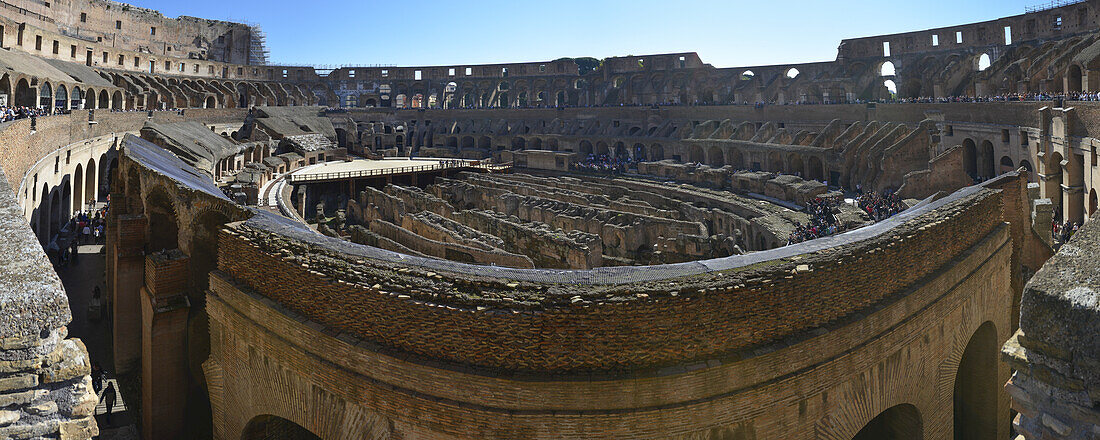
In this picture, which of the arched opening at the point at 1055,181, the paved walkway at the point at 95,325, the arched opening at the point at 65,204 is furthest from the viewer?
the arched opening at the point at 1055,181

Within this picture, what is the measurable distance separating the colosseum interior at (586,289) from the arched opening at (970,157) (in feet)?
0.47

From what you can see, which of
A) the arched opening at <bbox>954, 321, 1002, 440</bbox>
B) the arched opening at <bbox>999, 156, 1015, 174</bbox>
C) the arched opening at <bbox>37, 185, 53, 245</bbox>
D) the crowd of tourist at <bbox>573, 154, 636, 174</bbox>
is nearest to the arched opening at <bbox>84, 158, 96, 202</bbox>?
the arched opening at <bbox>37, 185, 53, 245</bbox>

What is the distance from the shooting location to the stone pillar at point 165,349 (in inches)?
418

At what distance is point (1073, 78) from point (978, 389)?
22.7 m

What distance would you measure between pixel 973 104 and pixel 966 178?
5100 millimetres

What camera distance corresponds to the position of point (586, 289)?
691 cm

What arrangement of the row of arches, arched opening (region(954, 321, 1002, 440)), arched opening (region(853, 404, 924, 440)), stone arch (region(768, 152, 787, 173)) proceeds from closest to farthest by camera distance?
→ arched opening (region(853, 404, 924, 440)), arched opening (region(954, 321, 1002, 440)), the row of arches, stone arch (region(768, 152, 787, 173))

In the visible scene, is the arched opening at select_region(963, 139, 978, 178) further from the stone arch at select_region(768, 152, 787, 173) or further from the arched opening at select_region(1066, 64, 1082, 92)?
the stone arch at select_region(768, 152, 787, 173)

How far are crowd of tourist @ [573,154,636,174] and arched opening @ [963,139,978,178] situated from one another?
1681 centimetres

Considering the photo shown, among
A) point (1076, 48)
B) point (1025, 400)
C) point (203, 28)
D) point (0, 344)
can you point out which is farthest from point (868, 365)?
point (203, 28)

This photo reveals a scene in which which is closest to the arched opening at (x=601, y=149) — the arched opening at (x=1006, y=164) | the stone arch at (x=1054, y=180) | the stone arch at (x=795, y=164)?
the stone arch at (x=795, y=164)

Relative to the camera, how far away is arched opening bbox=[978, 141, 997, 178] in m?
27.3

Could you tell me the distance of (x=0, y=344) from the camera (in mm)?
4137

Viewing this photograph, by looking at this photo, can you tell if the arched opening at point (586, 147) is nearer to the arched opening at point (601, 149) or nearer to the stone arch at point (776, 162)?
the arched opening at point (601, 149)
